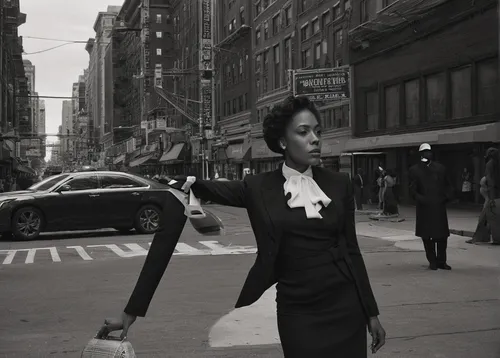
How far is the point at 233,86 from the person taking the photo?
205 feet

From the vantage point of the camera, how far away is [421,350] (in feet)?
19.2

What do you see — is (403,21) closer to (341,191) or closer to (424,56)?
(424,56)

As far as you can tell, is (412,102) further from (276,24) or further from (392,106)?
(276,24)

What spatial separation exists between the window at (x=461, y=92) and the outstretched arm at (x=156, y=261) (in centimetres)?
2519

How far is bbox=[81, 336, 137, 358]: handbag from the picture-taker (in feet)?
9.19

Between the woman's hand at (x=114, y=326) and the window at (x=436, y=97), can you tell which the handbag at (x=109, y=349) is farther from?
the window at (x=436, y=97)

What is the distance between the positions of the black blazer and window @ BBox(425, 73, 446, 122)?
2627 cm

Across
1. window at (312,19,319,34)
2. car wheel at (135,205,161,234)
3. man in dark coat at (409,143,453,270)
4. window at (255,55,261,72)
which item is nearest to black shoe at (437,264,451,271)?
man in dark coat at (409,143,453,270)

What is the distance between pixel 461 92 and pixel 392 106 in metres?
6.32

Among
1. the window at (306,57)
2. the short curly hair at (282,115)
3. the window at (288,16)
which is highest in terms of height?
the window at (288,16)

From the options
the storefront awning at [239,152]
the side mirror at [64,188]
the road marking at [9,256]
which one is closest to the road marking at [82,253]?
the road marking at [9,256]

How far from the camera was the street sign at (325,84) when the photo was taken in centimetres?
3516

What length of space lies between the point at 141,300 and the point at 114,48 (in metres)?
150

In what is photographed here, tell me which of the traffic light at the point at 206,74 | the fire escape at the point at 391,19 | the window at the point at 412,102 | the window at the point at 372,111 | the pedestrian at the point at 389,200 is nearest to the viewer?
the pedestrian at the point at 389,200
